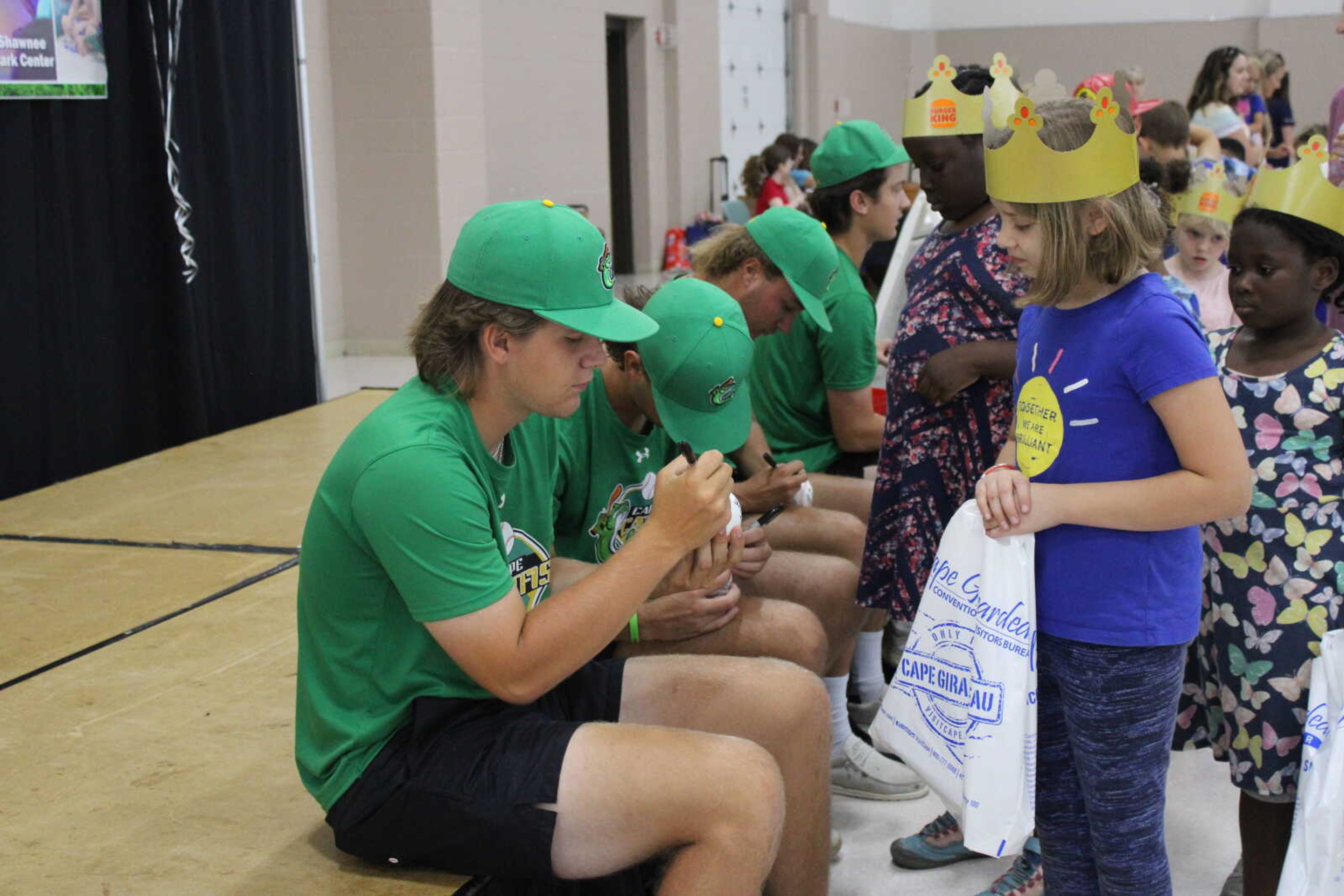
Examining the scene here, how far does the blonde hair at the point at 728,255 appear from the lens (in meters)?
2.83

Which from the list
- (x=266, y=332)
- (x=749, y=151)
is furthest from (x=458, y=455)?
(x=749, y=151)

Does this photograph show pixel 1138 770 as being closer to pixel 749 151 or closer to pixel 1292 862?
pixel 1292 862

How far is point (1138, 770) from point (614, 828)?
2.39 ft

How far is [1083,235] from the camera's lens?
5.83ft

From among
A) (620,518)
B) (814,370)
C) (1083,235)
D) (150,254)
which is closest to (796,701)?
(620,518)

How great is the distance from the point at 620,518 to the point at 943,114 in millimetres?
968

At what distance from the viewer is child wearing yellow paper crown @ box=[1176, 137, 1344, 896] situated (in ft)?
6.44

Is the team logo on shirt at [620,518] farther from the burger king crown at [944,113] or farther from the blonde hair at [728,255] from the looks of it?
the burger king crown at [944,113]

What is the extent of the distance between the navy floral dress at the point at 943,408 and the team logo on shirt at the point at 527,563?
0.79 meters

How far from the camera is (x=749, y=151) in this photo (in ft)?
41.7

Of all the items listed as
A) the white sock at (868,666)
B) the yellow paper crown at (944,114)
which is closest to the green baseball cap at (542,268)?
the yellow paper crown at (944,114)

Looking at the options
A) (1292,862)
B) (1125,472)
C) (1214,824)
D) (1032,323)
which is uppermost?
(1032,323)

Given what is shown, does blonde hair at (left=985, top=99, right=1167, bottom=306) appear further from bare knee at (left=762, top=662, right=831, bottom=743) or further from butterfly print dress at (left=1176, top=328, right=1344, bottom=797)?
bare knee at (left=762, top=662, right=831, bottom=743)

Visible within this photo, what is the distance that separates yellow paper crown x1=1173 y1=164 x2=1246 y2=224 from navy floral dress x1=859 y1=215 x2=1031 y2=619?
5.50 ft
